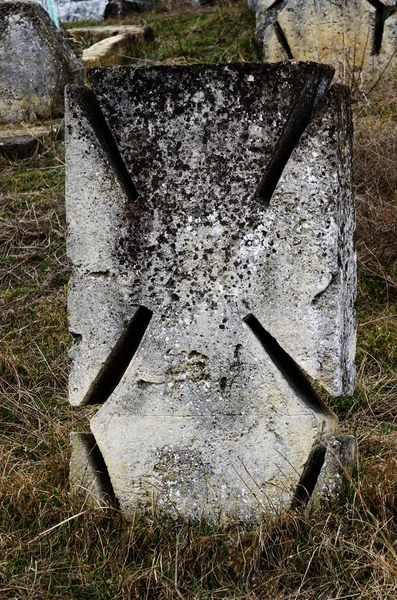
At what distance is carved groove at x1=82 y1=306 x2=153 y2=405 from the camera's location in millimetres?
2838

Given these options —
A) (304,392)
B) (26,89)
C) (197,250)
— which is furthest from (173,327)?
(26,89)

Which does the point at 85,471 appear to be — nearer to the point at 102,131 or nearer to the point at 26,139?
the point at 102,131

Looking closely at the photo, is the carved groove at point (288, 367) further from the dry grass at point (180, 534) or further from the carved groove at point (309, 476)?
the dry grass at point (180, 534)

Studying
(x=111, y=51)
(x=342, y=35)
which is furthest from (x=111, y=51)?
(x=342, y=35)

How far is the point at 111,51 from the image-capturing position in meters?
7.96

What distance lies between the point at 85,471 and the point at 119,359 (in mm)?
369

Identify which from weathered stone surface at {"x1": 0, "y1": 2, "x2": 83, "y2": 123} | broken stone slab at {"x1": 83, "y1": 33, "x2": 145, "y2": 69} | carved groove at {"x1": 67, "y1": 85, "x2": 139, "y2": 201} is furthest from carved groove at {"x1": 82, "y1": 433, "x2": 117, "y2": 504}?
broken stone slab at {"x1": 83, "y1": 33, "x2": 145, "y2": 69}

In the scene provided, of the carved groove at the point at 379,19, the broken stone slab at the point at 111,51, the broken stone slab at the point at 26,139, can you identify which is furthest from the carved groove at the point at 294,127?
the broken stone slab at the point at 111,51

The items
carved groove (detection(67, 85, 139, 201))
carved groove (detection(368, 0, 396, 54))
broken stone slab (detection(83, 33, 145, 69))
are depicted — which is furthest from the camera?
broken stone slab (detection(83, 33, 145, 69))

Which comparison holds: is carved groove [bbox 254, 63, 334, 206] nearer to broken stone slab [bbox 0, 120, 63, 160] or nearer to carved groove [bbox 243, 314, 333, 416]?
carved groove [bbox 243, 314, 333, 416]

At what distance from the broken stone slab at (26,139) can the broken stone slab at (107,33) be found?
2295 mm

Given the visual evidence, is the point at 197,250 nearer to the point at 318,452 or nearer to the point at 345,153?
the point at 345,153

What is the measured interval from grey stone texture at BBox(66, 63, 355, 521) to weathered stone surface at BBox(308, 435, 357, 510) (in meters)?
0.06

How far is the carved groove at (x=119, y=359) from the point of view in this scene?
9.31 feet
